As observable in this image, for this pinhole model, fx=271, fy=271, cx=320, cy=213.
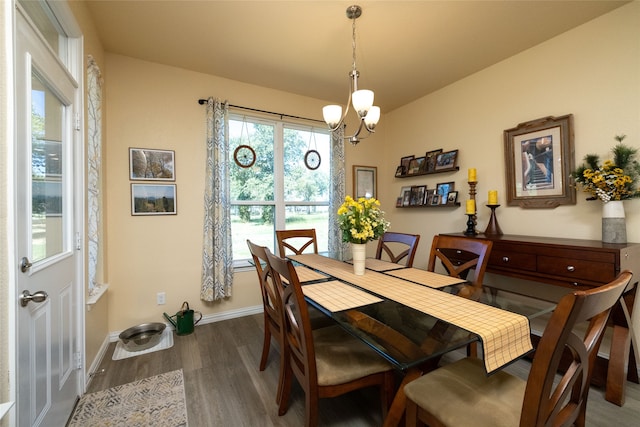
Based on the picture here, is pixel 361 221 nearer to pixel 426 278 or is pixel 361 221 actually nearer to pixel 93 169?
pixel 426 278

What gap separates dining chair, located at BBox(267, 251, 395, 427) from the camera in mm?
1228

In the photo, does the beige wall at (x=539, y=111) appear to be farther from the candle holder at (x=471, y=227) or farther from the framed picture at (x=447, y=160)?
the candle holder at (x=471, y=227)

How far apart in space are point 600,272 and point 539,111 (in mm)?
1488

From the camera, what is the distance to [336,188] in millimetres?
3586

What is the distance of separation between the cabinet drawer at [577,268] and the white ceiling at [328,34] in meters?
1.83

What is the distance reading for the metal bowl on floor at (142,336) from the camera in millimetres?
2334

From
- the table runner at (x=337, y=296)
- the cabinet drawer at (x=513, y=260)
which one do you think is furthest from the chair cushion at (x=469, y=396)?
the cabinet drawer at (x=513, y=260)

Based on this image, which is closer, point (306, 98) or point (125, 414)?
point (125, 414)

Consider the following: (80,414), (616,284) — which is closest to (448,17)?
(616,284)

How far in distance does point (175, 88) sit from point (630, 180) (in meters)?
3.86

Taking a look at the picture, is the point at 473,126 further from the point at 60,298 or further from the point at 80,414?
the point at 80,414

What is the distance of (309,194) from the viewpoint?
11.8 feet

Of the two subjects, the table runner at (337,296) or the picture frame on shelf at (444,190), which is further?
the picture frame on shelf at (444,190)

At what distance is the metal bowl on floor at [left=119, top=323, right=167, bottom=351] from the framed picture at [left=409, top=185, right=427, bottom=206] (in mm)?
3119
